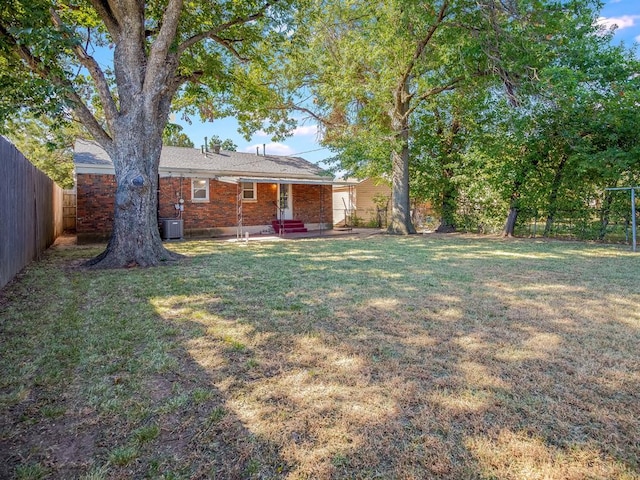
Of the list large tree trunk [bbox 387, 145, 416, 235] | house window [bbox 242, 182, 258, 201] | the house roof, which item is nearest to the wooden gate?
the house roof

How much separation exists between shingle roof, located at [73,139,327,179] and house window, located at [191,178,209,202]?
0.60m

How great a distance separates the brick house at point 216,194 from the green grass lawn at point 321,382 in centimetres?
842

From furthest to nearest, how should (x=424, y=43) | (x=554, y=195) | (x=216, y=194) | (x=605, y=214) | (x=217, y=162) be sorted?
(x=217, y=162), (x=216, y=194), (x=554, y=195), (x=424, y=43), (x=605, y=214)

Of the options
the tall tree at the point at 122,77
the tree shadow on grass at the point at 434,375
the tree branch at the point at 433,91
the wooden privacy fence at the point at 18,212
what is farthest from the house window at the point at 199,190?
the tree shadow on grass at the point at 434,375

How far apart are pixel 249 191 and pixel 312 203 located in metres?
3.58

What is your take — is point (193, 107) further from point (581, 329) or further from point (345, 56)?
point (581, 329)

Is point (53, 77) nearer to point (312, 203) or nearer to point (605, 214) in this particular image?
point (312, 203)

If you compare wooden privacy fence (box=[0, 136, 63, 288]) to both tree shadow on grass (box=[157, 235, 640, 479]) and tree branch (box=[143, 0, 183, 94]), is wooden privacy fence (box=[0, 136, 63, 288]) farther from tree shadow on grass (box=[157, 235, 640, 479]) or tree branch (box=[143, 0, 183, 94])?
tree branch (box=[143, 0, 183, 94])

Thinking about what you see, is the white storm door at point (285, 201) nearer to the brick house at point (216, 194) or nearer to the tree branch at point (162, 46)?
the brick house at point (216, 194)

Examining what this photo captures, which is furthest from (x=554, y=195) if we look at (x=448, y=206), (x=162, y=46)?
(x=162, y=46)

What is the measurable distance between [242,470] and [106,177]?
548 inches

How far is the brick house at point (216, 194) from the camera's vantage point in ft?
42.7

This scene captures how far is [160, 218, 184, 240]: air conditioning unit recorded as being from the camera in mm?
13641

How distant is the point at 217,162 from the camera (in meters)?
16.6
